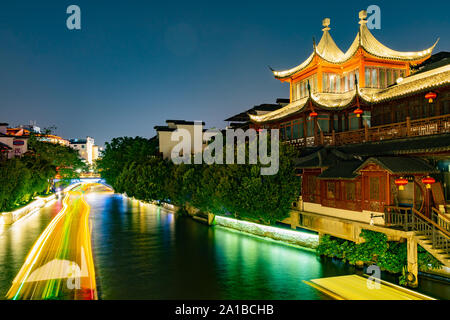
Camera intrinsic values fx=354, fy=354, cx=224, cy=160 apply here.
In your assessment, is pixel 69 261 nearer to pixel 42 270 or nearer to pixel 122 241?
pixel 42 270

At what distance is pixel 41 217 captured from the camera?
34.2 m

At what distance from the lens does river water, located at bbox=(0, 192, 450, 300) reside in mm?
13891

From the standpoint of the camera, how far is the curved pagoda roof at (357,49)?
24886 mm

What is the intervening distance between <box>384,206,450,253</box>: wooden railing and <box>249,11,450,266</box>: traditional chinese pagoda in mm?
46

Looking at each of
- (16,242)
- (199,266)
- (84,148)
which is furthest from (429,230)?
(84,148)

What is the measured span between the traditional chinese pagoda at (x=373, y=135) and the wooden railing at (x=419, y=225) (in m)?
0.05

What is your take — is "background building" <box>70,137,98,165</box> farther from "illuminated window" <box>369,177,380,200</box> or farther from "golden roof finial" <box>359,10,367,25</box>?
"illuminated window" <box>369,177,380,200</box>

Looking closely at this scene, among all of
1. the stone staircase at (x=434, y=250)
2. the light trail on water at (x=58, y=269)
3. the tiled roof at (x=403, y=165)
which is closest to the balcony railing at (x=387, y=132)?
the tiled roof at (x=403, y=165)

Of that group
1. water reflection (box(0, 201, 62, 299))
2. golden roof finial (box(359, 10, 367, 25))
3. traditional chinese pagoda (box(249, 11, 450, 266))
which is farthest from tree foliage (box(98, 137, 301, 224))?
golden roof finial (box(359, 10, 367, 25))

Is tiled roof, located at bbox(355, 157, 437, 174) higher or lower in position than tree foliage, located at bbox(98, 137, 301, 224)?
higher

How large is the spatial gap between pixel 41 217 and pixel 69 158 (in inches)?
1199

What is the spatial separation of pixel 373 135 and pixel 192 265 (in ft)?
39.5
